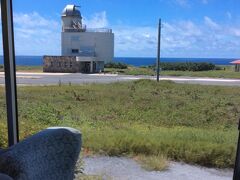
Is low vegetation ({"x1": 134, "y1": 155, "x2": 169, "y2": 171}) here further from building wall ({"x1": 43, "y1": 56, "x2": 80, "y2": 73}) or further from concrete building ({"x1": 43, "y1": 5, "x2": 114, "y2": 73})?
building wall ({"x1": 43, "y1": 56, "x2": 80, "y2": 73})

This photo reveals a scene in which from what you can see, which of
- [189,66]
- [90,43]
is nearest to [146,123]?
[90,43]

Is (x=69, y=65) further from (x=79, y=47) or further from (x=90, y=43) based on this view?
(x=90, y=43)

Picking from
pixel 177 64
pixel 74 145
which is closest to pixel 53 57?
pixel 177 64

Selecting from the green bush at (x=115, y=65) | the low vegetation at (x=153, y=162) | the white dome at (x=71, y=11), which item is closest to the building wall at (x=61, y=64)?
the white dome at (x=71, y=11)

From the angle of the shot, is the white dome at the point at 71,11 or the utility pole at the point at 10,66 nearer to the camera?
the utility pole at the point at 10,66

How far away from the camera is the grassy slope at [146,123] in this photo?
3.12 m

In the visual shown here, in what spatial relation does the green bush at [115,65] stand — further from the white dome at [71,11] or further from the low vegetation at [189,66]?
the white dome at [71,11]

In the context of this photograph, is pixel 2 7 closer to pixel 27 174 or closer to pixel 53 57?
pixel 27 174

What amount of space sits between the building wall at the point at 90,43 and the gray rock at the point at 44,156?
20152 mm

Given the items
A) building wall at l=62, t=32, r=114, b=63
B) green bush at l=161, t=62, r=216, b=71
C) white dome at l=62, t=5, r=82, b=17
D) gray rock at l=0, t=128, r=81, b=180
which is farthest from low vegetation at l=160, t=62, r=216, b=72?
gray rock at l=0, t=128, r=81, b=180

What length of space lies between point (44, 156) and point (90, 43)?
69.9 feet

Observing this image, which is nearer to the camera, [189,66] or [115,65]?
[189,66]

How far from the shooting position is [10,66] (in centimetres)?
182

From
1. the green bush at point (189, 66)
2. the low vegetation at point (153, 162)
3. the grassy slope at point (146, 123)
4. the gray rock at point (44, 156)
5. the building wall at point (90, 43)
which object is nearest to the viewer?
the gray rock at point (44, 156)
